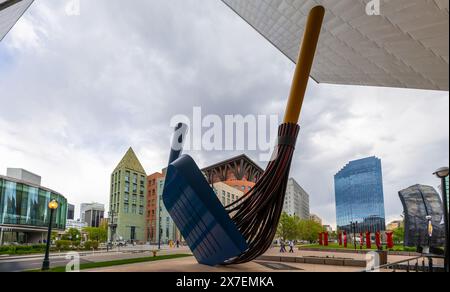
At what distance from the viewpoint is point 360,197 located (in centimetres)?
7144

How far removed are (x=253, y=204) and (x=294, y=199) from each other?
301 feet

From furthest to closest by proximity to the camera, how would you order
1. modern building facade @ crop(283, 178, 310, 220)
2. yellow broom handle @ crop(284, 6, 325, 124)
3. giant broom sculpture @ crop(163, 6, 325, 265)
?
modern building facade @ crop(283, 178, 310, 220) → yellow broom handle @ crop(284, 6, 325, 124) → giant broom sculpture @ crop(163, 6, 325, 265)

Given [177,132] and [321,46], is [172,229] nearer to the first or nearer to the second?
[321,46]

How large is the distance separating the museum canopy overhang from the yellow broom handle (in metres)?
4.21

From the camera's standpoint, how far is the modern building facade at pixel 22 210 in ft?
104

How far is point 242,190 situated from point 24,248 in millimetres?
37513

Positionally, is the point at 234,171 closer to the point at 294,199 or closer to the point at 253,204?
the point at 294,199

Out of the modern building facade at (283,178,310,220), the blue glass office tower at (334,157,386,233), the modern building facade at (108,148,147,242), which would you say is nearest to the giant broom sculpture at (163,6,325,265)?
the modern building facade at (108,148,147,242)

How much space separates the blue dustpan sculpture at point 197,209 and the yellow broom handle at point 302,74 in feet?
10.6

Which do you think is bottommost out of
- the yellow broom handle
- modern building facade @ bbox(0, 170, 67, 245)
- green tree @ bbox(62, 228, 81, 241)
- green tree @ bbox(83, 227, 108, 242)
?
green tree @ bbox(83, 227, 108, 242)

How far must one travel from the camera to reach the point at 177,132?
9711 mm

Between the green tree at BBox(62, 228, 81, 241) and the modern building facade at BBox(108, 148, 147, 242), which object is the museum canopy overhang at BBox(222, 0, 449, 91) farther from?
the modern building facade at BBox(108, 148, 147, 242)

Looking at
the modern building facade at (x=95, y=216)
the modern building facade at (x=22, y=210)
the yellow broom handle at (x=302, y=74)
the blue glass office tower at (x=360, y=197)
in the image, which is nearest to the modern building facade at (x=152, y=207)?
the modern building facade at (x=22, y=210)

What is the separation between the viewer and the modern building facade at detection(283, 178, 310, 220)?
93319mm
